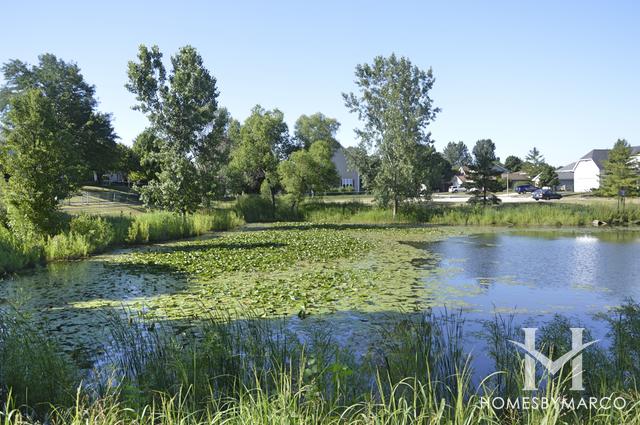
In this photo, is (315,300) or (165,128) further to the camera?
(165,128)

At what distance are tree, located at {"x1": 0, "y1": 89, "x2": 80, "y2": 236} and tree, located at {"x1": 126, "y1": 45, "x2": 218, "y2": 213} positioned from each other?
941 cm

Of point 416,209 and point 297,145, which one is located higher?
point 297,145

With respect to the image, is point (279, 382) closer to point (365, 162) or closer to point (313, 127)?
point (365, 162)

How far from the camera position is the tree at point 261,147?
39.6 metres

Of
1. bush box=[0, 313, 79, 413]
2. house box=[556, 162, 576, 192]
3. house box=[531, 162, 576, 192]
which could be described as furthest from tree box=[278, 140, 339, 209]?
house box=[556, 162, 576, 192]

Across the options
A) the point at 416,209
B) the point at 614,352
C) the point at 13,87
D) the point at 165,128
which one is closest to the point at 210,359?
the point at 614,352

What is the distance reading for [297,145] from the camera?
56.8 metres

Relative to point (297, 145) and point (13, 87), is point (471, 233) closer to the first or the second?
point (297, 145)

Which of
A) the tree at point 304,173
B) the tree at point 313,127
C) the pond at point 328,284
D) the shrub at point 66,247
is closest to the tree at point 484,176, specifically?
the tree at point 304,173

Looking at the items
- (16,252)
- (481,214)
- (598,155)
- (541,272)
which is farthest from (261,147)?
(598,155)

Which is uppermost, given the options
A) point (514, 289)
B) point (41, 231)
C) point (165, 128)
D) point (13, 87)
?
point (13, 87)

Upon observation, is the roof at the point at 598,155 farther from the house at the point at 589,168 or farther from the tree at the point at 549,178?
the tree at the point at 549,178

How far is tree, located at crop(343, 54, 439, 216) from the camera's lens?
34875mm

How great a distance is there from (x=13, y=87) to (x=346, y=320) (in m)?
56.1
